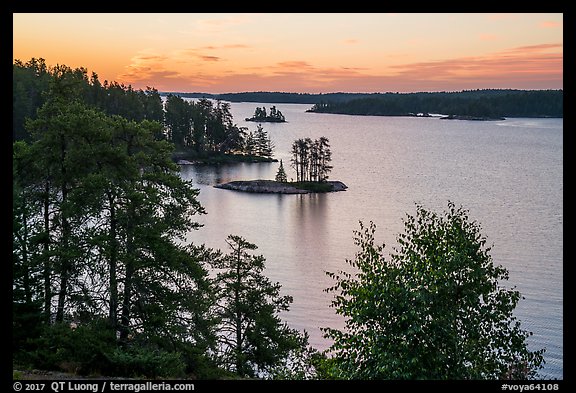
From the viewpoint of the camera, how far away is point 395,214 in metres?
53.7

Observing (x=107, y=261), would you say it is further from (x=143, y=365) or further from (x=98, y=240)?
(x=143, y=365)

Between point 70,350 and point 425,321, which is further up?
point 425,321

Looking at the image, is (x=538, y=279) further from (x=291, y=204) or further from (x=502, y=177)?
(x=502, y=177)

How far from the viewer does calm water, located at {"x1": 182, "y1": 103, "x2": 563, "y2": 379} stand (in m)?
29.6

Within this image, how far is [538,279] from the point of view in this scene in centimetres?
3362

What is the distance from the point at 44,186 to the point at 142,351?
7442 millimetres

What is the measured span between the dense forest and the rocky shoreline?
50047 millimetres

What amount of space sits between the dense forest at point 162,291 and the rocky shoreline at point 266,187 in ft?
164

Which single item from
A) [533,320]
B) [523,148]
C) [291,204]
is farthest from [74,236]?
[523,148]

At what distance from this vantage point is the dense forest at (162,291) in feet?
33.2

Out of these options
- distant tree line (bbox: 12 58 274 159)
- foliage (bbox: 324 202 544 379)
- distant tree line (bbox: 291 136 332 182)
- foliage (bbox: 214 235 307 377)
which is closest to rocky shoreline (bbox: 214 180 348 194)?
distant tree line (bbox: 291 136 332 182)

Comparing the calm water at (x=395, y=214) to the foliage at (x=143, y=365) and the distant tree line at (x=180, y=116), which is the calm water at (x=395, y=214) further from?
the foliage at (x=143, y=365)

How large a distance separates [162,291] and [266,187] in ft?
181

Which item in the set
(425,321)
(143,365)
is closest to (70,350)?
(143,365)
